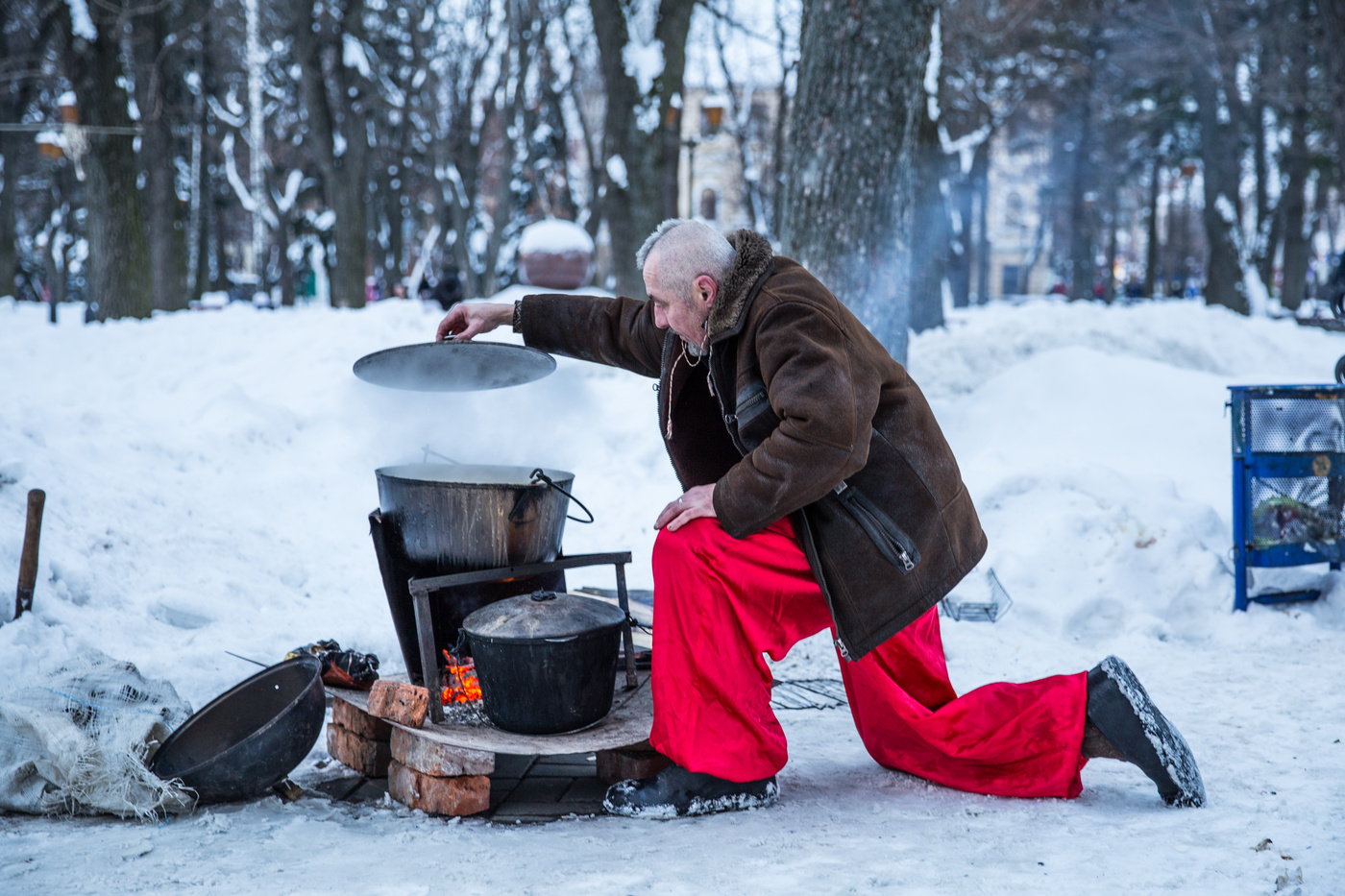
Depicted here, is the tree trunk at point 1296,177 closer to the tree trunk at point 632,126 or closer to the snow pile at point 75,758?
the tree trunk at point 632,126

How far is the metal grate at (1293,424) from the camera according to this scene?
208 inches

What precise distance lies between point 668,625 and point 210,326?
9482 mm

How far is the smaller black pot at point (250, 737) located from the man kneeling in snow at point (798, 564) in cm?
98

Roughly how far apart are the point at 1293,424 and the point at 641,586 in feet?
11.8

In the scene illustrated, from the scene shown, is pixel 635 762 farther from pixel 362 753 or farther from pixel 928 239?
pixel 928 239

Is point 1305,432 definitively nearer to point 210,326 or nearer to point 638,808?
point 638,808

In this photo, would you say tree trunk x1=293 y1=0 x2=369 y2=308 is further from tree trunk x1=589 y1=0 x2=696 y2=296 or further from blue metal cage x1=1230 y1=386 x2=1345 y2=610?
blue metal cage x1=1230 y1=386 x2=1345 y2=610

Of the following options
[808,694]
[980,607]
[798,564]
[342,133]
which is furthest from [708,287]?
[342,133]

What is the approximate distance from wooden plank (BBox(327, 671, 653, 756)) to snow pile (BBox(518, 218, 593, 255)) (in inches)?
333

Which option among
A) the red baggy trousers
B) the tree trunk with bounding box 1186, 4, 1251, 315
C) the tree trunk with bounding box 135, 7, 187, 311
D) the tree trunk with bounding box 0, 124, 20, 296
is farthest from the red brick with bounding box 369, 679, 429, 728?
the tree trunk with bounding box 0, 124, 20, 296

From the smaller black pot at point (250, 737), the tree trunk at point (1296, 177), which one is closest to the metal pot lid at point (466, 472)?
the smaller black pot at point (250, 737)

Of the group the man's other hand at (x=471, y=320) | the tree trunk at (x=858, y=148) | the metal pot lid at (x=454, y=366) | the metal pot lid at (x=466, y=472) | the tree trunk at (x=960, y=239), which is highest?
the tree trunk at (x=960, y=239)

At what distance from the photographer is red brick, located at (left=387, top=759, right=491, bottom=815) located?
9.98ft

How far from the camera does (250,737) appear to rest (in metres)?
3.03
